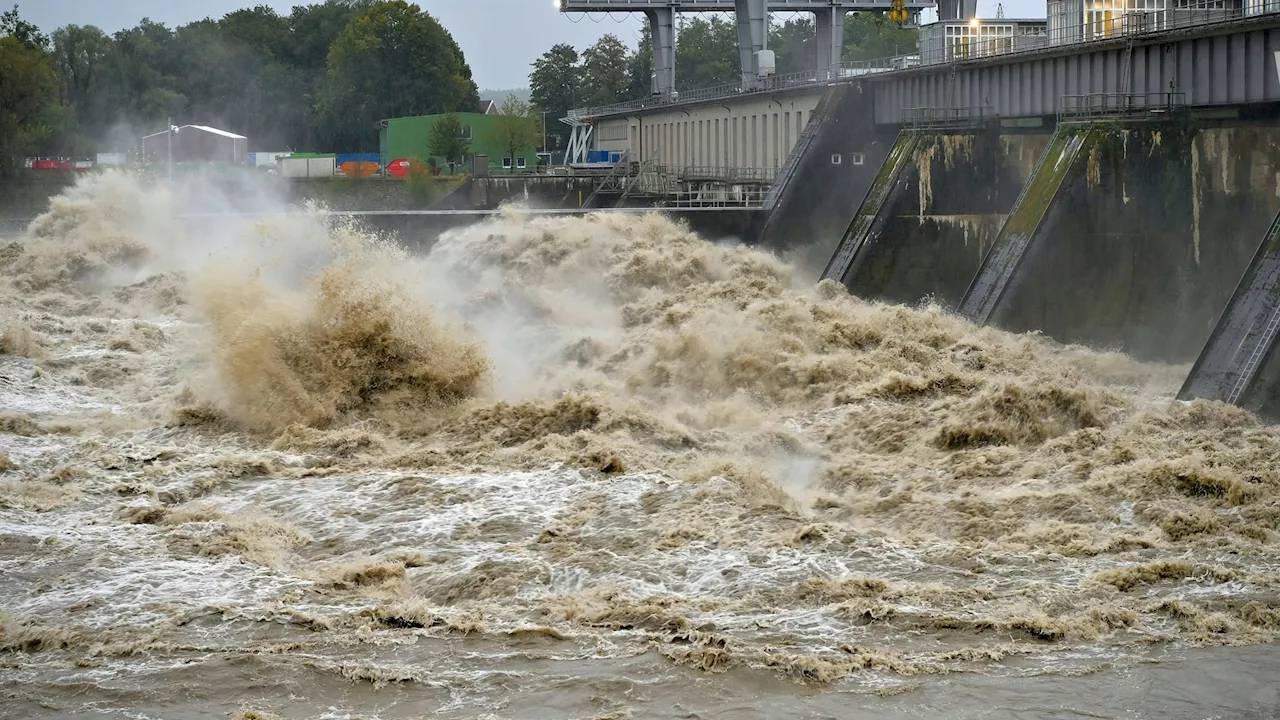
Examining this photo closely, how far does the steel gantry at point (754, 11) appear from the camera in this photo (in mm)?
47625

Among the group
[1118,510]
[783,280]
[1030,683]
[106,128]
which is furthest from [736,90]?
[106,128]

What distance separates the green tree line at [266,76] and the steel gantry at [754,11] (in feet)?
118

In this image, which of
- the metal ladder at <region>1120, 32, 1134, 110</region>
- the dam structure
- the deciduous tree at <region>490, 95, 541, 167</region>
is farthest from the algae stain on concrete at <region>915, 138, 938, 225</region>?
the deciduous tree at <region>490, 95, 541, 167</region>

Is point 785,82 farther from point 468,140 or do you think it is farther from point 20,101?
point 20,101

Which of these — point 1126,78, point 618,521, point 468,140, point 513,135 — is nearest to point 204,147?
point 468,140

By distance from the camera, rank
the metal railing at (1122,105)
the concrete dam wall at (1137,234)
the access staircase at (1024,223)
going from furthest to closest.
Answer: the access staircase at (1024,223)
the metal railing at (1122,105)
the concrete dam wall at (1137,234)

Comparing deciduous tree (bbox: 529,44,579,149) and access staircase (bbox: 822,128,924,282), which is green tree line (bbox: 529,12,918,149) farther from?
access staircase (bbox: 822,128,924,282)

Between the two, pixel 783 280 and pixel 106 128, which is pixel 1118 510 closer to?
pixel 783 280

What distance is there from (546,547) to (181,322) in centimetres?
1799

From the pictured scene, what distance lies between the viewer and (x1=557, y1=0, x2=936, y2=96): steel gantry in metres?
47.6

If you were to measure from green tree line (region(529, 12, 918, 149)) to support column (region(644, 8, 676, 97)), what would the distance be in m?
32.0

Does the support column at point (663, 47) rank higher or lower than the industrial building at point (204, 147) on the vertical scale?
higher

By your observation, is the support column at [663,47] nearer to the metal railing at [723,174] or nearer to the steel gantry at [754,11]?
the steel gantry at [754,11]

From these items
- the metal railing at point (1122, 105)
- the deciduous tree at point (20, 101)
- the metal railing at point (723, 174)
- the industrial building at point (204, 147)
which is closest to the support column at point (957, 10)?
the metal railing at point (723, 174)
